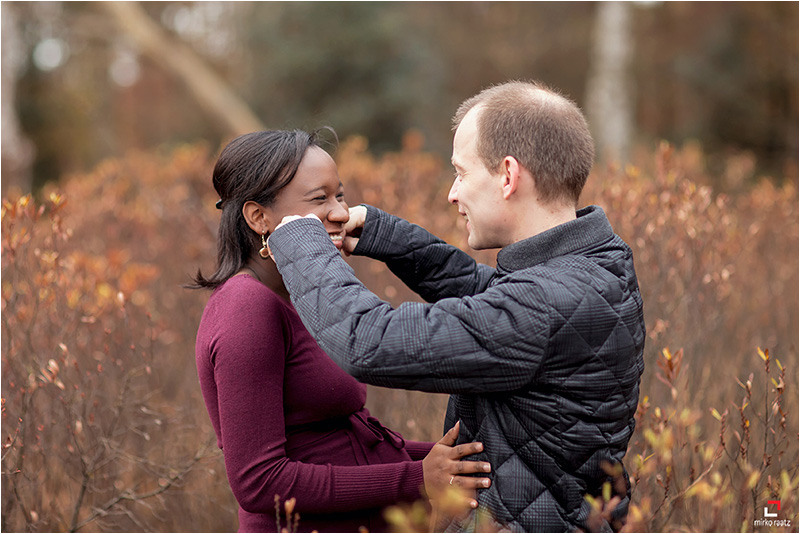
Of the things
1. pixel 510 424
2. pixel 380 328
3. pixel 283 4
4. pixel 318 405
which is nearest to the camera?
pixel 380 328

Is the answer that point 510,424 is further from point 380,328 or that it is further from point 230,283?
point 230,283

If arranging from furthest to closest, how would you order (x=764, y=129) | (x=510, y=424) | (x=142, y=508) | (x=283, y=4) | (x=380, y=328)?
1. (x=764, y=129)
2. (x=283, y=4)
3. (x=142, y=508)
4. (x=510, y=424)
5. (x=380, y=328)

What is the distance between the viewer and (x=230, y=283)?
1.71 m

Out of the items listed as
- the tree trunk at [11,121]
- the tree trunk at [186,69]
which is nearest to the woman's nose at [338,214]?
the tree trunk at [11,121]

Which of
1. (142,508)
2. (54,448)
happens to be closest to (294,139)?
(54,448)

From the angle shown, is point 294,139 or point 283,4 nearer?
point 294,139

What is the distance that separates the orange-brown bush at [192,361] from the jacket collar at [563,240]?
547 millimetres

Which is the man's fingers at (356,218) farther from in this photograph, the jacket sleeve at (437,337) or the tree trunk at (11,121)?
the tree trunk at (11,121)

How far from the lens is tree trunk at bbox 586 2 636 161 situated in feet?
34.8

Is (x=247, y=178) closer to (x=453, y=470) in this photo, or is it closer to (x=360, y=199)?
(x=453, y=470)

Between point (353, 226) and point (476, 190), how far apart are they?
46 centimetres

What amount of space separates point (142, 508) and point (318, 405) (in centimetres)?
212

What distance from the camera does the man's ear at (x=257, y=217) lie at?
70.0 inches

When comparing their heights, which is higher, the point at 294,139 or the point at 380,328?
the point at 294,139
